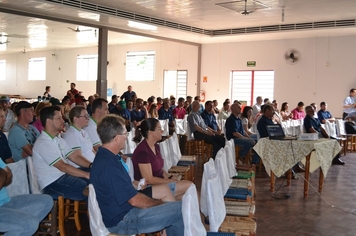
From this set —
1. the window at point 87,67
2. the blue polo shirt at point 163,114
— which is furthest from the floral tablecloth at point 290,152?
the window at point 87,67

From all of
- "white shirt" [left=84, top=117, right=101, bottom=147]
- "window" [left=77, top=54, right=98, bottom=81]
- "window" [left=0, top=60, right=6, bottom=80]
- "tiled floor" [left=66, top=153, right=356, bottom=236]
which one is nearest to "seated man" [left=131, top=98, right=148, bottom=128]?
"tiled floor" [left=66, top=153, right=356, bottom=236]

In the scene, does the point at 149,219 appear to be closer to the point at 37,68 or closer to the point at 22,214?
the point at 22,214

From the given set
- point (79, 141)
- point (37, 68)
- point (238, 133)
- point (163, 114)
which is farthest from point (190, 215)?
point (37, 68)

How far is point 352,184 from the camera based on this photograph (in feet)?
19.9

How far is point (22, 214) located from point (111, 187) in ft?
2.31

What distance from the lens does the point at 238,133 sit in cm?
691

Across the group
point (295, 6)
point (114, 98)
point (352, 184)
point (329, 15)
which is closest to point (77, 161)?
point (352, 184)

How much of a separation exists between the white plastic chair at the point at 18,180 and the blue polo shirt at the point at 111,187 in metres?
0.95

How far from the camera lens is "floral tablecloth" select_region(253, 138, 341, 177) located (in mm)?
5070

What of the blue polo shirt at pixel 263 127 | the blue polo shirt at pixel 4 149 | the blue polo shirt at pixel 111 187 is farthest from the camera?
the blue polo shirt at pixel 263 127

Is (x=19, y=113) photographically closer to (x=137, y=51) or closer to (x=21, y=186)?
(x=21, y=186)

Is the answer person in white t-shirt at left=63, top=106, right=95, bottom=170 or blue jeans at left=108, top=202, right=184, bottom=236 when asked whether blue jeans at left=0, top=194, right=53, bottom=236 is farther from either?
person in white t-shirt at left=63, top=106, right=95, bottom=170

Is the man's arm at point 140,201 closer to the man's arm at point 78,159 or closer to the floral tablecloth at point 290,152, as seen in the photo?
the man's arm at point 78,159

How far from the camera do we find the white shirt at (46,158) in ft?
10.9
